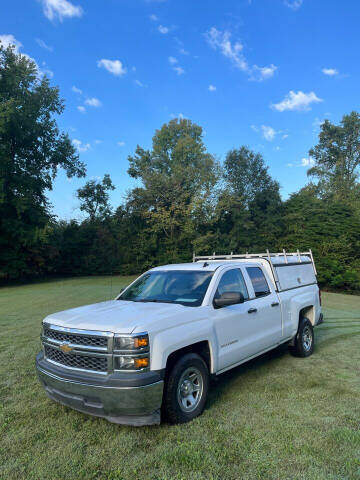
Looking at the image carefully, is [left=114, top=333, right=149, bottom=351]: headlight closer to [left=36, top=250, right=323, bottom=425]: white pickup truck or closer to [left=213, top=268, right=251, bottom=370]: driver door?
[left=36, top=250, right=323, bottom=425]: white pickup truck

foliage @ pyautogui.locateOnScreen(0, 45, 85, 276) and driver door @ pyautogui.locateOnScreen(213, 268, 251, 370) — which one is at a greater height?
foliage @ pyautogui.locateOnScreen(0, 45, 85, 276)

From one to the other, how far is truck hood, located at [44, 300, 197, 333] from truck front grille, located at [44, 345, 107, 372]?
11.8 inches

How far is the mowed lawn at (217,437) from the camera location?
9.53 ft

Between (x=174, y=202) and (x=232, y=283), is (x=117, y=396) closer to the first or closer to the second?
(x=232, y=283)

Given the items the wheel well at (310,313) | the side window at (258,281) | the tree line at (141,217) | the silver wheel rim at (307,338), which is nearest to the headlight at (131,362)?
the side window at (258,281)

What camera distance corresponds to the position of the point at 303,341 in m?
6.28

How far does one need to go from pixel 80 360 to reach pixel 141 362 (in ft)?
2.37

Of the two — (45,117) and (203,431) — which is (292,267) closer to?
(203,431)

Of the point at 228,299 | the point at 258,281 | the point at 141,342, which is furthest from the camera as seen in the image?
the point at 258,281

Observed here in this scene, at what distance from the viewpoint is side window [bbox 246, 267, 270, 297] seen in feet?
17.5

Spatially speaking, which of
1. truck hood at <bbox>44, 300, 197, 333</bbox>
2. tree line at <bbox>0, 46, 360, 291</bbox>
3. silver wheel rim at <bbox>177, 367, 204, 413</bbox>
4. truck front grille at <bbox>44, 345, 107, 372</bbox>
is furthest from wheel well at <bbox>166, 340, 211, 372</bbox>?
tree line at <bbox>0, 46, 360, 291</bbox>

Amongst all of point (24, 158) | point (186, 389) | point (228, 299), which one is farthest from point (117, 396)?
point (24, 158)

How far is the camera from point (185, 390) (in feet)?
12.4

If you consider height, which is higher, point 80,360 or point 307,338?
point 80,360
